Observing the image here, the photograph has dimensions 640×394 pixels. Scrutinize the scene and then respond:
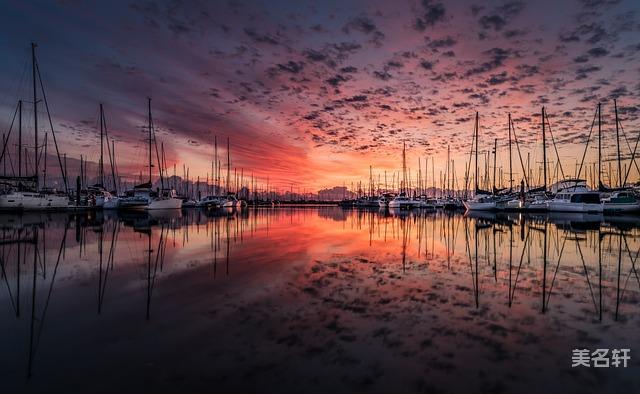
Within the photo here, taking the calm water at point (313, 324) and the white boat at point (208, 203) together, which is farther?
the white boat at point (208, 203)

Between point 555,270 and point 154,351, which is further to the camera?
point 555,270

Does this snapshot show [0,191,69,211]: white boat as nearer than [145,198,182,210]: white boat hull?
Yes

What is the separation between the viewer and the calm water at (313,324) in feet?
13.5

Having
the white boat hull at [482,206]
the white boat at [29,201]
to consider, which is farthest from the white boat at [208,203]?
the white boat hull at [482,206]

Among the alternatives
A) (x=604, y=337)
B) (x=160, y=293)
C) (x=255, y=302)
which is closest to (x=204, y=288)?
(x=160, y=293)

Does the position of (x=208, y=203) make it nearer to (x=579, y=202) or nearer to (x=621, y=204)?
(x=579, y=202)

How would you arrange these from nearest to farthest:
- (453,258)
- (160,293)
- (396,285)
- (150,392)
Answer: (150,392), (160,293), (396,285), (453,258)

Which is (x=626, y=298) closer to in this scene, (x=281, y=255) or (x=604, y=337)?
(x=604, y=337)

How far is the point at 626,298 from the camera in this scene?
7.67 meters

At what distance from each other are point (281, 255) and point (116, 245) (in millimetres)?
8185

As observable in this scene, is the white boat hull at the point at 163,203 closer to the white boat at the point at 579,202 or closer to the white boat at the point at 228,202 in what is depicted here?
the white boat at the point at 228,202

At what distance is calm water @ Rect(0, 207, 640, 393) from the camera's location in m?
4.12

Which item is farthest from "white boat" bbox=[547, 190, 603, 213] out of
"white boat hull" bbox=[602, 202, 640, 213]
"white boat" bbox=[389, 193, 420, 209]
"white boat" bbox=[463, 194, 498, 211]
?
"white boat" bbox=[389, 193, 420, 209]

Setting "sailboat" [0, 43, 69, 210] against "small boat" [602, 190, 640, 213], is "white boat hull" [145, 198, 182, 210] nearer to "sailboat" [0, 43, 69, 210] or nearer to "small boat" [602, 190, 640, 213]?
"sailboat" [0, 43, 69, 210]
